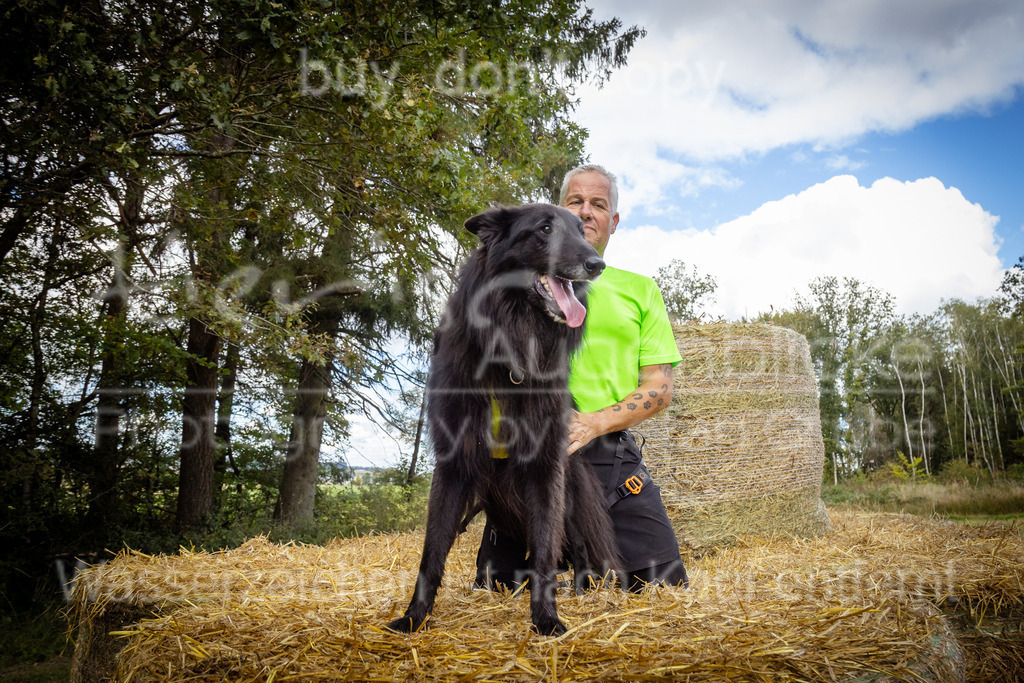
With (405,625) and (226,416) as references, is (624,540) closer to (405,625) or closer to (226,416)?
(405,625)

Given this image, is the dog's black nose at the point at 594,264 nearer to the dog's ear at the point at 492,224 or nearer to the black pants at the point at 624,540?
the dog's ear at the point at 492,224

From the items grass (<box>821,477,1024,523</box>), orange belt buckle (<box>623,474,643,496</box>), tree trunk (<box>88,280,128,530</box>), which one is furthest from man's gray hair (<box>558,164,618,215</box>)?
tree trunk (<box>88,280,128,530</box>)

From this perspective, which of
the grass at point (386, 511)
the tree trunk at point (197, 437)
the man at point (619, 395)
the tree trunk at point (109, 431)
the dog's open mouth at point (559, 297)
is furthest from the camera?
the tree trunk at point (197, 437)

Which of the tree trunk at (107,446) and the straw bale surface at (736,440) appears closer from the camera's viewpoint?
the straw bale surface at (736,440)

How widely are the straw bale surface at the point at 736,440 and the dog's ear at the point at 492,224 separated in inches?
111

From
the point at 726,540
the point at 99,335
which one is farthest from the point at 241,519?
the point at 726,540

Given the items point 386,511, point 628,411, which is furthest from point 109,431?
point 628,411

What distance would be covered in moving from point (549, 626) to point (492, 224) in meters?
1.40

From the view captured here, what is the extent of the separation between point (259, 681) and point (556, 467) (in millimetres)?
1042

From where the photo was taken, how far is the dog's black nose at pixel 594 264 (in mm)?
1846

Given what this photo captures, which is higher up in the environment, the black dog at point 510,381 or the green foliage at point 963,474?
the black dog at point 510,381

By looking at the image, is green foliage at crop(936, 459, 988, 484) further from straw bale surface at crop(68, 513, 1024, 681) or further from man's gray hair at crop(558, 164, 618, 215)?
man's gray hair at crop(558, 164, 618, 215)

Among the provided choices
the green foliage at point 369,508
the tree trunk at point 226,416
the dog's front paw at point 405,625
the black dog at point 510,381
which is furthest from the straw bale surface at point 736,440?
the tree trunk at point 226,416

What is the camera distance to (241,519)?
7.85 metres
